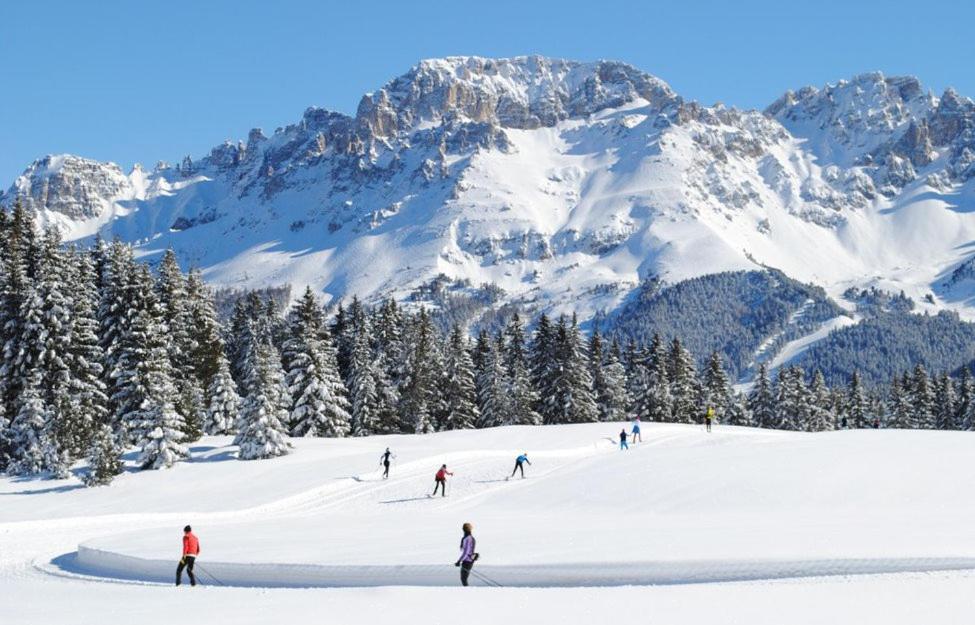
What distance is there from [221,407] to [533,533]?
3785 cm

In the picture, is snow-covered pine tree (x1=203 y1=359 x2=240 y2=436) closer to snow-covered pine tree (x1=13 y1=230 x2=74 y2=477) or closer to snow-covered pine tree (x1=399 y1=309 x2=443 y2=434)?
snow-covered pine tree (x1=13 y1=230 x2=74 y2=477)

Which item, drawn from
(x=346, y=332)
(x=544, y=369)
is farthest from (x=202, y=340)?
(x=544, y=369)

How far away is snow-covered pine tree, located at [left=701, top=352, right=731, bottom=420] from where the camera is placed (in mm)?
86056

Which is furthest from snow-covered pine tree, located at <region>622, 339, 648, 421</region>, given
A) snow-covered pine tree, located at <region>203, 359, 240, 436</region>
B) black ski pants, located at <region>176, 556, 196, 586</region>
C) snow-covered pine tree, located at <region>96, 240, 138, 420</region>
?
black ski pants, located at <region>176, 556, 196, 586</region>

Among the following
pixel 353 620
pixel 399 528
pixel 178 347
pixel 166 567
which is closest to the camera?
pixel 353 620

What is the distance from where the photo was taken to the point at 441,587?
23.2 m

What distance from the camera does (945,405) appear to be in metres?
93.0

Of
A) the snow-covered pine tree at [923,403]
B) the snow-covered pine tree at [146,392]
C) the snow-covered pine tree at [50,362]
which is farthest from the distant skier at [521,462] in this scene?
the snow-covered pine tree at [923,403]

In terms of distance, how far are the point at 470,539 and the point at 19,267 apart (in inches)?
1741

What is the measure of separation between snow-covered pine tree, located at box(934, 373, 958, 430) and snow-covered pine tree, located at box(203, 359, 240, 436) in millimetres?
69437

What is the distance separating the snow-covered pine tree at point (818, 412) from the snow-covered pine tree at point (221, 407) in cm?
5514

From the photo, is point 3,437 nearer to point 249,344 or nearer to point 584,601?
point 249,344

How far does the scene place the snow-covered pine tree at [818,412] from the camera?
9031 centimetres

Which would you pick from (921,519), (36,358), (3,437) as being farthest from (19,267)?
(921,519)
